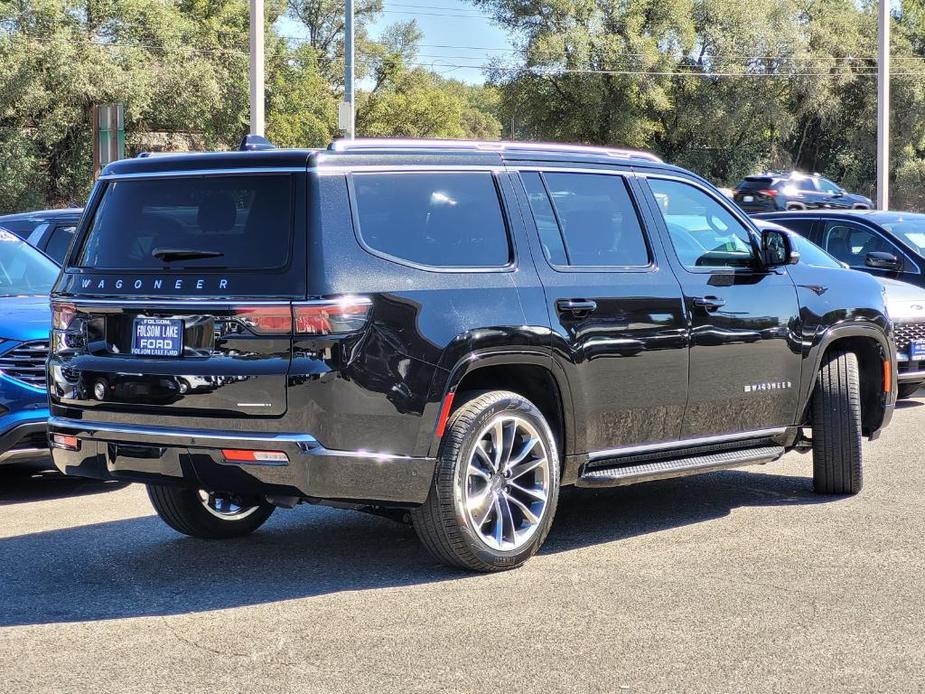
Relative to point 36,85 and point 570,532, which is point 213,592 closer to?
point 570,532

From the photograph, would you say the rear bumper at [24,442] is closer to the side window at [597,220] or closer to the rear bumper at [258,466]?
the rear bumper at [258,466]

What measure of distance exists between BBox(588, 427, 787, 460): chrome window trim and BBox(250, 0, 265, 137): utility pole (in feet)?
32.2

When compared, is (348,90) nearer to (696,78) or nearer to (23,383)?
(23,383)

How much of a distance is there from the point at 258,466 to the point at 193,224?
1.14 m

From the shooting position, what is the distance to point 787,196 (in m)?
35.9

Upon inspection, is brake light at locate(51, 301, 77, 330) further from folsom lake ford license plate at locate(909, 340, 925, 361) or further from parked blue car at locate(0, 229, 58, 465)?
folsom lake ford license plate at locate(909, 340, 925, 361)

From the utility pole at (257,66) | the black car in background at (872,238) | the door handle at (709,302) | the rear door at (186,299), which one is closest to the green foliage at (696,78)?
the utility pole at (257,66)

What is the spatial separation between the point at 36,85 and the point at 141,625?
1712 inches

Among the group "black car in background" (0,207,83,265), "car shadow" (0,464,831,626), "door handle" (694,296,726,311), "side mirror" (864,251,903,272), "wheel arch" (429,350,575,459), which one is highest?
"black car in background" (0,207,83,265)

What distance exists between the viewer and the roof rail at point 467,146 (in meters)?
5.70

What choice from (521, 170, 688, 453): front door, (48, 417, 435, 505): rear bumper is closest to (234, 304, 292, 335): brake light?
(48, 417, 435, 505): rear bumper

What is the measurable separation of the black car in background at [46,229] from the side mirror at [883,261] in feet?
25.1

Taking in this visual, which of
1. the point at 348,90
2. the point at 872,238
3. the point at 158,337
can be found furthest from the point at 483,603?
the point at 348,90

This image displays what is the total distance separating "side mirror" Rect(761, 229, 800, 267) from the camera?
24.0ft
